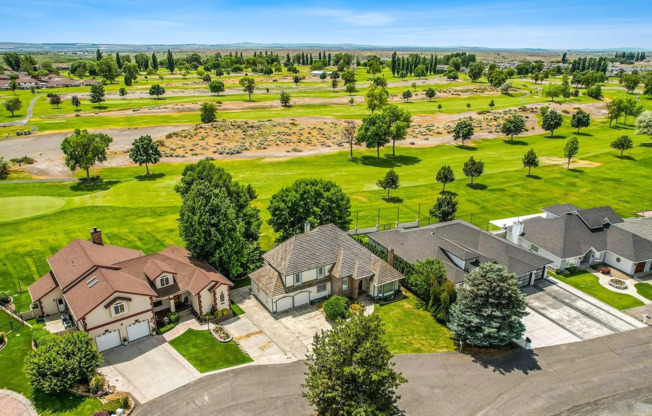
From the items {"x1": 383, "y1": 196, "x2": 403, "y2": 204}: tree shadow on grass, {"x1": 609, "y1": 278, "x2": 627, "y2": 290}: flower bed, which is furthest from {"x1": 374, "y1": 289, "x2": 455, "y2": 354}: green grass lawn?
{"x1": 383, "y1": 196, "x2": 403, "y2": 204}: tree shadow on grass

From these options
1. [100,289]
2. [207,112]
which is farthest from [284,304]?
[207,112]

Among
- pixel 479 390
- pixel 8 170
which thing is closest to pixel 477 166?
pixel 479 390

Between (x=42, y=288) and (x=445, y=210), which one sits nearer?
(x=42, y=288)

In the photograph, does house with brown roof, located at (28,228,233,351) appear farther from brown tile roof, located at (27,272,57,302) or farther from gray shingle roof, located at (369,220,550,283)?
gray shingle roof, located at (369,220,550,283)

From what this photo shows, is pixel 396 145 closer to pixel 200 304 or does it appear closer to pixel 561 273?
pixel 561 273

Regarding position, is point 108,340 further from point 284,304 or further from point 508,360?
point 508,360

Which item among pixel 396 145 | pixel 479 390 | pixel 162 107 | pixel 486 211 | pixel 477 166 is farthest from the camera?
pixel 162 107

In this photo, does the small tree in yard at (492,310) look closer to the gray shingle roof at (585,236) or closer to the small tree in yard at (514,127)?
the gray shingle roof at (585,236)

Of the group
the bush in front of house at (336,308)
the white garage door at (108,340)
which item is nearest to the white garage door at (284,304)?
the bush in front of house at (336,308)
